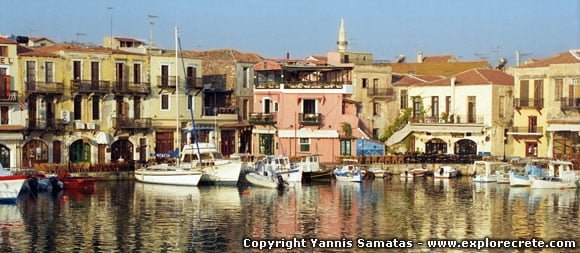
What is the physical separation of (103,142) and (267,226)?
75.8ft

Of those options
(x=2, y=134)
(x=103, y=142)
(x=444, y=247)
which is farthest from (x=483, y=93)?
(x=444, y=247)

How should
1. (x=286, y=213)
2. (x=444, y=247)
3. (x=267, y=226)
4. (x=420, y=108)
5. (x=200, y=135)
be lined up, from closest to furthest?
(x=444, y=247)
(x=267, y=226)
(x=286, y=213)
(x=200, y=135)
(x=420, y=108)

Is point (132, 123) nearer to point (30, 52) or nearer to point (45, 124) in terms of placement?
point (45, 124)

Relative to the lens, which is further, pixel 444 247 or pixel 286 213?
pixel 286 213

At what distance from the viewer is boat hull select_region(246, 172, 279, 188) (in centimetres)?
5141

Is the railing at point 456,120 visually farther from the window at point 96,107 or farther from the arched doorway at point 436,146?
the window at point 96,107

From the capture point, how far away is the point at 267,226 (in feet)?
119

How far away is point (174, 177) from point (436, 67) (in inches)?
1349

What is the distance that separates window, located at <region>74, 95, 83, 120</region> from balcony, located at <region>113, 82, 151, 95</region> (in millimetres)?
2058

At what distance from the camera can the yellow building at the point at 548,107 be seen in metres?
59.6

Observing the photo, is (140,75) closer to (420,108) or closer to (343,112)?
(343,112)

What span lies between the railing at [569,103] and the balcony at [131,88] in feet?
81.0

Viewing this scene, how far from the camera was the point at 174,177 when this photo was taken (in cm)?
5200

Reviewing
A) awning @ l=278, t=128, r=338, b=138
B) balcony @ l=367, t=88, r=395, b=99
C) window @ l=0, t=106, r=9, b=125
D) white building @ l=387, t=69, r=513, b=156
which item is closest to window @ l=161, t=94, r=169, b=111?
awning @ l=278, t=128, r=338, b=138
